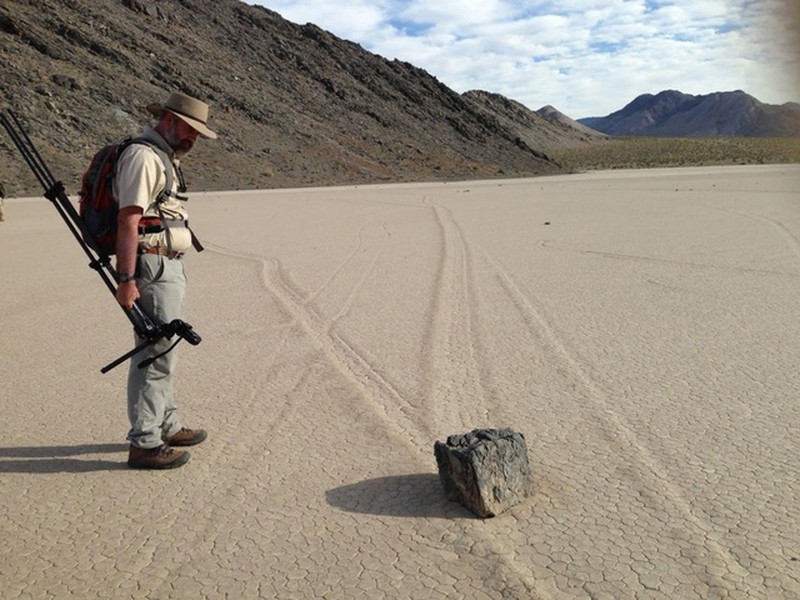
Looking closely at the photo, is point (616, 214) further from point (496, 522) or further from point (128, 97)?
point (128, 97)

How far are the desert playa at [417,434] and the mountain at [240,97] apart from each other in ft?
90.3

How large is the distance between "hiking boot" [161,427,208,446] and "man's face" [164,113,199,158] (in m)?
1.67

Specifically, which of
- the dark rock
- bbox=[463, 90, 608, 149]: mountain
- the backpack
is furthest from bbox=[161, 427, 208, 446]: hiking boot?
bbox=[463, 90, 608, 149]: mountain

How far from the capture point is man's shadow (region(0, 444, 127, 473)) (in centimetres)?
444

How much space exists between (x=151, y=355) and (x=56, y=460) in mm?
954

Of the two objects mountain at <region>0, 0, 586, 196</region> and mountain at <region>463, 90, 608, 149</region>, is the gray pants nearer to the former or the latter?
mountain at <region>0, 0, 586, 196</region>

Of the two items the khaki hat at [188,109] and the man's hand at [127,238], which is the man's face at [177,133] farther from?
the man's hand at [127,238]

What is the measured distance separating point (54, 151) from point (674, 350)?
117 feet

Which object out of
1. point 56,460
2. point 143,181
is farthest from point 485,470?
point 56,460

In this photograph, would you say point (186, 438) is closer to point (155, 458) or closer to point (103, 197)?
point (155, 458)

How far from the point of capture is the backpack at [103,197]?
13.1ft

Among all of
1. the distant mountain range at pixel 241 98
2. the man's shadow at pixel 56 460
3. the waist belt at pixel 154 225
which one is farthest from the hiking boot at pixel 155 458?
the distant mountain range at pixel 241 98

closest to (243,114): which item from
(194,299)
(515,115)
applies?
(194,299)

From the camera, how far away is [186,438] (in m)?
4.69
